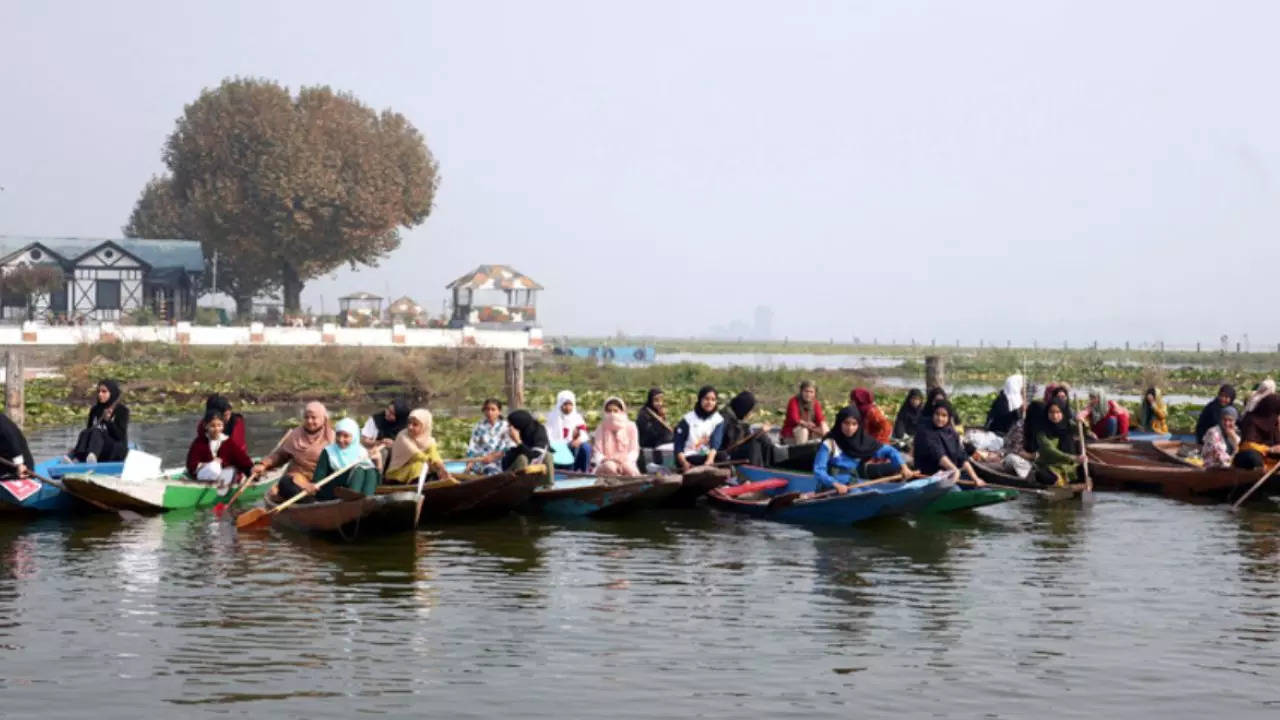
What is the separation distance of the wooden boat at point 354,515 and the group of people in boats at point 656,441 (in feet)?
0.67

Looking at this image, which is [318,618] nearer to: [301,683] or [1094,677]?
[301,683]

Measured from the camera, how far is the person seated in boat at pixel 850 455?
53.3 feet

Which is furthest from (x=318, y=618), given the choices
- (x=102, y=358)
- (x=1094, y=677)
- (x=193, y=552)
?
(x=102, y=358)

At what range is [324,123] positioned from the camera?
6406 cm

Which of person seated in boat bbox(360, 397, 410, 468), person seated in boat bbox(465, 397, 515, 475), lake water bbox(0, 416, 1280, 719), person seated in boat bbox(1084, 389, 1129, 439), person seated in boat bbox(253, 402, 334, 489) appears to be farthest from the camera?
person seated in boat bbox(1084, 389, 1129, 439)

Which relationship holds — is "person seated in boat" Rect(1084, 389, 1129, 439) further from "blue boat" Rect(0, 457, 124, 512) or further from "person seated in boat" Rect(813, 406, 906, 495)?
"blue boat" Rect(0, 457, 124, 512)

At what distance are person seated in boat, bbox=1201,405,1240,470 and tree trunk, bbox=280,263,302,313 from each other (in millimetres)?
50707

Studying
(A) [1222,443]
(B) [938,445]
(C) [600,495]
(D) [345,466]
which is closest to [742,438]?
(C) [600,495]

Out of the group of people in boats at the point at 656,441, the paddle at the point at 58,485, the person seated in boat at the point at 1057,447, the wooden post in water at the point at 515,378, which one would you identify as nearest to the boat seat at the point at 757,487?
the group of people in boats at the point at 656,441

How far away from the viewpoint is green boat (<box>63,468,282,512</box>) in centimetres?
1625

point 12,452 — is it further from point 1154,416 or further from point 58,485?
point 1154,416

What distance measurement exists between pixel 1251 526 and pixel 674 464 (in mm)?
6657

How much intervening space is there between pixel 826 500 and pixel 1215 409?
7.70 metres

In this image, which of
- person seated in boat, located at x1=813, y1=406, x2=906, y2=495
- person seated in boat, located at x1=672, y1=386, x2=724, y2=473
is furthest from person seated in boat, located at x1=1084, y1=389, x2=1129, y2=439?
person seated in boat, located at x1=813, y1=406, x2=906, y2=495
